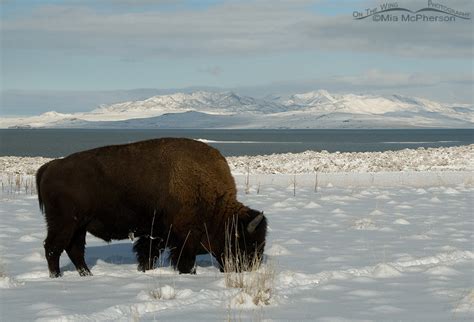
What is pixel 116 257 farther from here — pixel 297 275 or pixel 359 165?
pixel 359 165

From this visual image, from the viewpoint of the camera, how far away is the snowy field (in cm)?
579

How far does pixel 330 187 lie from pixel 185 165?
1213 cm

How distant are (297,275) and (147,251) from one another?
2037 mm

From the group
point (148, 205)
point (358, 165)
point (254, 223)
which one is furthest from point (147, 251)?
point (358, 165)

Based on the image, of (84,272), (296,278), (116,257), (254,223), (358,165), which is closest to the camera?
(296,278)

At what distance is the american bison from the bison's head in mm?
12

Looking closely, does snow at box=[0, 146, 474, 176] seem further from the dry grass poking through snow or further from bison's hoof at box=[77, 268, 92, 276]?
bison's hoof at box=[77, 268, 92, 276]

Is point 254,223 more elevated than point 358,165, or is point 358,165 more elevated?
point 254,223

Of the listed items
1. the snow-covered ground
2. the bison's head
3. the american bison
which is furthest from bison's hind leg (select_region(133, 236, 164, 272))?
the snow-covered ground

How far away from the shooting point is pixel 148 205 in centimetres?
812

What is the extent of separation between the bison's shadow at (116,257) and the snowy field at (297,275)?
17 mm

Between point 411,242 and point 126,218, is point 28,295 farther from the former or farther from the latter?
point 411,242

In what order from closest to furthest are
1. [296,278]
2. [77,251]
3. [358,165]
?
[296,278] < [77,251] < [358,165]

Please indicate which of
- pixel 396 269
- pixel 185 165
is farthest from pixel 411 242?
pixel 185 165
